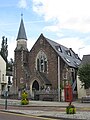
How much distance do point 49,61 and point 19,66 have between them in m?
6.92

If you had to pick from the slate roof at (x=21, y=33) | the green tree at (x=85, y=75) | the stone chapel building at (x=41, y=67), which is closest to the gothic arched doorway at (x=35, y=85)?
the stone chapel building at (x=41, y=67)

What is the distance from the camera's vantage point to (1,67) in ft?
237

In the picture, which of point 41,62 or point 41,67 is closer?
point 41,67

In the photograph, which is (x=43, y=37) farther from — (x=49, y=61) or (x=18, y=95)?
(x=18, y=95)

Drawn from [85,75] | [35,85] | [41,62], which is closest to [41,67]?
[41,62]

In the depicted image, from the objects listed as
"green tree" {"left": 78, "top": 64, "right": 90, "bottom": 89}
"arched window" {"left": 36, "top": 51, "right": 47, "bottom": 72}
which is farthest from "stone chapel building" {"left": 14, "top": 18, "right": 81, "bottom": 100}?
"green tree" {"left": 78, "top": 64, "right": 90, "bottom": 89}

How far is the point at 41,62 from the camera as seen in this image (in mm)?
64438

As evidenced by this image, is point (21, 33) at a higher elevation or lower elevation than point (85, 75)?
higher

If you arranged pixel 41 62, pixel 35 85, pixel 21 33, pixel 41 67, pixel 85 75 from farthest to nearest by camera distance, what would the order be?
pixel 21 33 < pixel 41 62 < pixel 41 67 < pixel 35 85 < pixel 85 75

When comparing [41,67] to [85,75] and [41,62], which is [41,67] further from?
[85,75]

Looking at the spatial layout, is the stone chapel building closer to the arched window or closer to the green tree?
the arched window

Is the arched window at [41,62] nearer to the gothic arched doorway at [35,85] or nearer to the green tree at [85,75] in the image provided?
the gothic arched doorway at [35,85]

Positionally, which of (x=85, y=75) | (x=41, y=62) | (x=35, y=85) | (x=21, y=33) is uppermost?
(x=21, y=33)

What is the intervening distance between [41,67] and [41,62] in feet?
3.56
